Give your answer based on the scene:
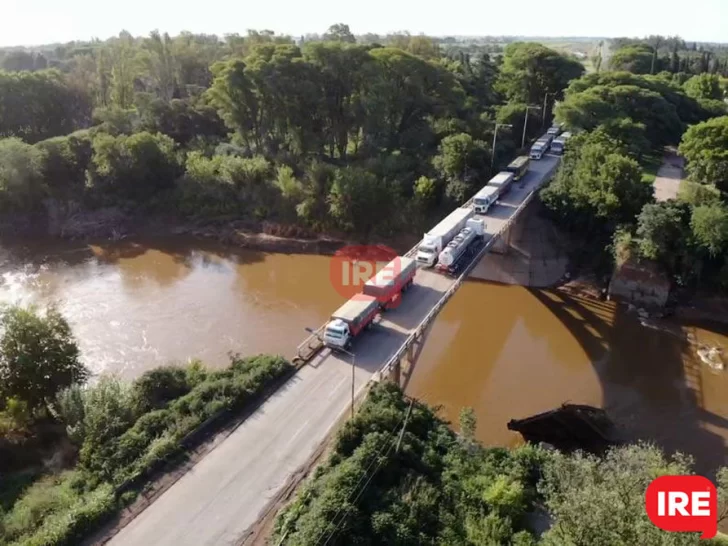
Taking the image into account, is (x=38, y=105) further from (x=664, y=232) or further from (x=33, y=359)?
(x=664, y=232)

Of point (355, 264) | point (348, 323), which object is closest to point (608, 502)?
point (348, 323)

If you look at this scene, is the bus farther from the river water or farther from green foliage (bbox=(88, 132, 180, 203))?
green foliage (bbox=(88, 132, 180, 203))

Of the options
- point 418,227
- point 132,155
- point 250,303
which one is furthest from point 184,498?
point 132,155

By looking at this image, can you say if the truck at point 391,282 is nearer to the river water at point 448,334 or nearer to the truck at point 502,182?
the river water at point 448,334

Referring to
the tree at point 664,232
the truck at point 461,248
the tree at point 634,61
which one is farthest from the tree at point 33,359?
the tree at point 634,61

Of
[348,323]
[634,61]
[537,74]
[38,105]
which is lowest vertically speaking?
[348,323]

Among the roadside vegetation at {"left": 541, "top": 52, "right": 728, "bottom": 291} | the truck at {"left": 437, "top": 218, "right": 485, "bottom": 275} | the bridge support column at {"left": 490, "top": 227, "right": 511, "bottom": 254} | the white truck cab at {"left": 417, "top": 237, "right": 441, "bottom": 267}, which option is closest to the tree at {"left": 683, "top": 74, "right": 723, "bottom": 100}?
the roadside vegetation at {"left": 541, "top": 52, "right": 728, "bottom": 291}

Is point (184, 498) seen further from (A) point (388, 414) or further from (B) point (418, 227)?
(B) point (418, 227)
